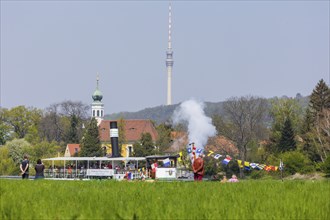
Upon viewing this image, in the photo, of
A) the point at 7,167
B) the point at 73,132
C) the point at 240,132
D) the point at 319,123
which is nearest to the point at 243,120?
the point at 240,132

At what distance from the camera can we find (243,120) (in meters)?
105

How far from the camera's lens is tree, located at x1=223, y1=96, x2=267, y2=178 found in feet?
335

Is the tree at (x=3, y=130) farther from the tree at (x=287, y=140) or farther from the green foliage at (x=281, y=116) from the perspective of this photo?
the tree at (x=287, y=140)

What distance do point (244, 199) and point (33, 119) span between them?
13197 centimetres

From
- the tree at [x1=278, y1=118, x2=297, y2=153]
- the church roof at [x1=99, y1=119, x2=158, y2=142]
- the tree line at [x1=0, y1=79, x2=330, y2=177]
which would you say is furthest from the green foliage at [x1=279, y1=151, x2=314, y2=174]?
the church roof at [x1=99, y1=119, x2=158, y2=142]

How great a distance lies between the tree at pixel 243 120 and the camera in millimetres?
102062

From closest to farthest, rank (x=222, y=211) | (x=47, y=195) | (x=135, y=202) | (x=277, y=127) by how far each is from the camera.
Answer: (x=222, y=211) → (x=135, y=202) → (x=47, y=195) → (x=277, y=127)

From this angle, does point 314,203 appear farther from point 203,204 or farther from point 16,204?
point 16,204

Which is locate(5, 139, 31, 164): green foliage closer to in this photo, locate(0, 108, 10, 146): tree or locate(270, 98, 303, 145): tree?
locate(0, 108, 10, 146): tree

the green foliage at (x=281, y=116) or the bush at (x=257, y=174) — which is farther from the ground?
the green foliage at (x=281, y=116)

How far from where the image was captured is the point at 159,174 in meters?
60.3

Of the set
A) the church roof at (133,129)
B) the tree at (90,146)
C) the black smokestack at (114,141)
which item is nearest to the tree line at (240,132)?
the tree at (90,146)

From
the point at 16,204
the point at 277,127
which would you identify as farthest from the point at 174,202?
the point at 277,127

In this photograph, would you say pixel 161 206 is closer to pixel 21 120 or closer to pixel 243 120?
pixel 243 120
